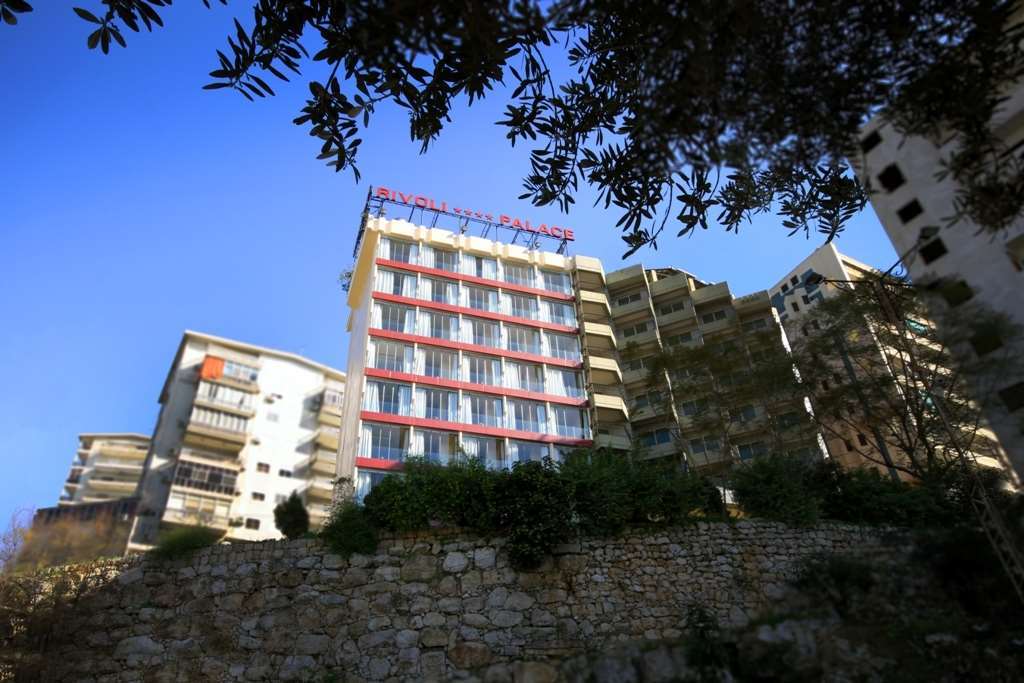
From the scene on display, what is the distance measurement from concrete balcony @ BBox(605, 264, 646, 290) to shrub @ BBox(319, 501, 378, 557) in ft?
102

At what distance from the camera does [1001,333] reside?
285 inches

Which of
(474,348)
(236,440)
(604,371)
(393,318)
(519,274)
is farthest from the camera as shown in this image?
(236,440)

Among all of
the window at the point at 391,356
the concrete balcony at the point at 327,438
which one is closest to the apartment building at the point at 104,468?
the concrete balcony at the point at 327,438

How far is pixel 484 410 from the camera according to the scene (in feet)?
102

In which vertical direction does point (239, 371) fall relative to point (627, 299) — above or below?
below

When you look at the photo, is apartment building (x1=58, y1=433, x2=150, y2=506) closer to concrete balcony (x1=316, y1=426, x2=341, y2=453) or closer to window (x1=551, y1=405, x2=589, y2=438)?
concrete balcony (x1=316, y1=426, x2=341, y2=453)

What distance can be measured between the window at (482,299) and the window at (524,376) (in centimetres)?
366

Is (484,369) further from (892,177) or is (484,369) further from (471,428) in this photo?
(892,177)

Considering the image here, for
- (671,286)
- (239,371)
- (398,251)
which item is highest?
(671,286)

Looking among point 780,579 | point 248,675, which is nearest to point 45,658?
point 248,675

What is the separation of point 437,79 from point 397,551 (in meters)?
10.5

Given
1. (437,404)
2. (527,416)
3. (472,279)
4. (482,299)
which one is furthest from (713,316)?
(437,404)

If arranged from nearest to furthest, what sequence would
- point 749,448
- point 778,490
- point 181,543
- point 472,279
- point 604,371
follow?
point 181,543 < point 778,490 < point 749,448 < point 472,279 < point 604,371

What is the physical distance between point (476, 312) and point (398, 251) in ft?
18.0
